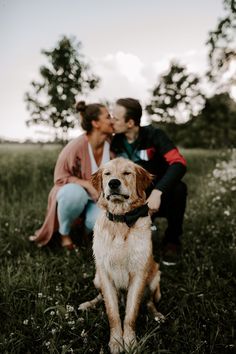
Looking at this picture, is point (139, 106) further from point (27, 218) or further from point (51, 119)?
point (51, 119)

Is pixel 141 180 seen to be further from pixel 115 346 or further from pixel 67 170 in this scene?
pixel 67 170

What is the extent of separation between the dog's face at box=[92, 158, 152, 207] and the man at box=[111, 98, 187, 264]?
73 cm

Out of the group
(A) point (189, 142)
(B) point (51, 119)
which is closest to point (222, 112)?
(A) point (189, 142)

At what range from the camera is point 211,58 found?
12359 millimetres

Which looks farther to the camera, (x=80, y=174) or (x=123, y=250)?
(x=80, y=174)

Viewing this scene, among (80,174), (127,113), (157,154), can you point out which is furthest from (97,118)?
(157,154)

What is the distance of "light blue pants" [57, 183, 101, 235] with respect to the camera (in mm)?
4016

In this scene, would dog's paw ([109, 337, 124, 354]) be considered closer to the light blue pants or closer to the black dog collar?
the black dog collar

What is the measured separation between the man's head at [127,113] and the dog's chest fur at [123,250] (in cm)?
155

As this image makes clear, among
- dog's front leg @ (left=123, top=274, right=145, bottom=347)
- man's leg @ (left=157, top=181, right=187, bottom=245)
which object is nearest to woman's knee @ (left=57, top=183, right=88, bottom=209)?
man's leg @ (left=157, top=181, right=187, bottom=245)

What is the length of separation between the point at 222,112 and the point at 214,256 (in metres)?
39.8

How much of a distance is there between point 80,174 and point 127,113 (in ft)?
3.46

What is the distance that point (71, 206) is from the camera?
4.04 metres

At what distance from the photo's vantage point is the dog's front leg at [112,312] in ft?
7.68
